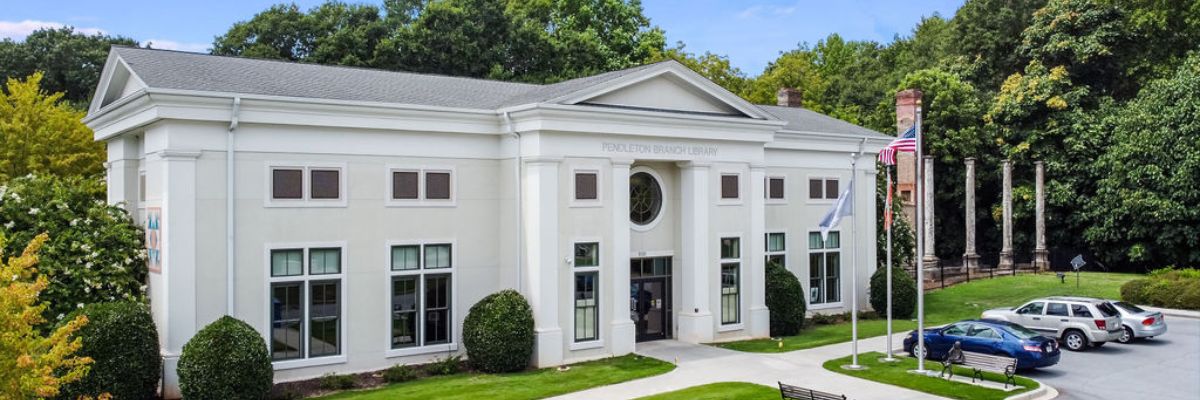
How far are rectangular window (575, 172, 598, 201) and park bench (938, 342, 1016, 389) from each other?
10.0 meters

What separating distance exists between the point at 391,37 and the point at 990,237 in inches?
1477

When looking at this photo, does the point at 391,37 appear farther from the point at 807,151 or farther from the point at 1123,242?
the point at 1123,242

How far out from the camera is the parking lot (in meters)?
22.1

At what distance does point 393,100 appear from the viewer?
24.7 m

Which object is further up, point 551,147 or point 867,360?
point 551,147

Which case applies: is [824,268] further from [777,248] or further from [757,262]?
[757,262]

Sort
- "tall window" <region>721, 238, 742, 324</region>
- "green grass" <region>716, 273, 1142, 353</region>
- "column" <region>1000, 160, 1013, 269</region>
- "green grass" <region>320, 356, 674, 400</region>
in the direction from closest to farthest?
1. "green grass" <region>320, 356, 674, 400</region>
2. "green grass" <region>716, 273, 1142, 353</region>
3. "tall window" <region>721, 238, 742, 324</region>
4. "column" <region>1000, 160, 1013, 269</region>

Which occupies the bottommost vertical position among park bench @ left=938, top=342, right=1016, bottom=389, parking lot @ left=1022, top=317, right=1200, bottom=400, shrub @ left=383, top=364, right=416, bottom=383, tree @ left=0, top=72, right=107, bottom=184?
parking lot @ left=1022, top=317, right=1200, bottom=400

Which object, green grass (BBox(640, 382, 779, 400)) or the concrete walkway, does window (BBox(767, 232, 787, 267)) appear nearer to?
the concrete walkway

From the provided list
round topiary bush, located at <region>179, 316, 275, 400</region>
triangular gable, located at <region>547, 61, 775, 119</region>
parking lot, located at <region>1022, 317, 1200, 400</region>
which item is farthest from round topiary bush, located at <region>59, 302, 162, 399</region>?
parking lot, located at <region>1022, 317, 1200, 400</region>

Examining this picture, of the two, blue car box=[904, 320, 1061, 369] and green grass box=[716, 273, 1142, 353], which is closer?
blue car box=[904, 320, 1061, 369]

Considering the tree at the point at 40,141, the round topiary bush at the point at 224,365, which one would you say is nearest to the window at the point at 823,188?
the round topiary bush at the point at 224,365

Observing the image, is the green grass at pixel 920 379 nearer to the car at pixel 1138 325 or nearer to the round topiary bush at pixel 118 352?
the car at pixel 1138 325

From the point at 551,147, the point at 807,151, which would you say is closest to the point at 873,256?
the point at 807,151
